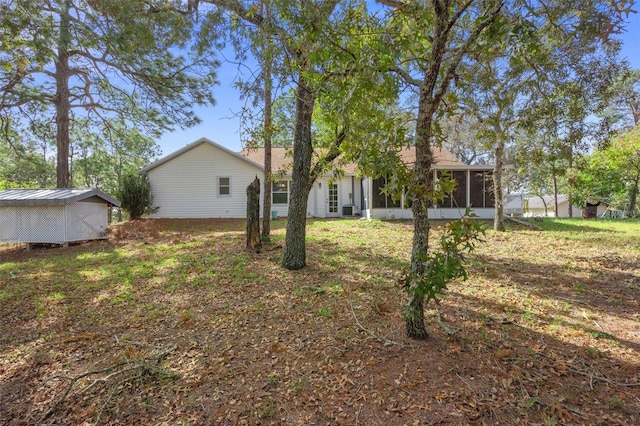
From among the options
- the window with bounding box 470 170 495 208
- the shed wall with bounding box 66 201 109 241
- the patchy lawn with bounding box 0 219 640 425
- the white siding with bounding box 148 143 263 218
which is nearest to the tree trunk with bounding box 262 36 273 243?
the patchy lawn with bounding box 0 219 640 425

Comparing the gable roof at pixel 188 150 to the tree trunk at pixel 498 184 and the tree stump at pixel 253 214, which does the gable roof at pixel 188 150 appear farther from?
the tree trunk at pixel 498 184

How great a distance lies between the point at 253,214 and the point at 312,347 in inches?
172

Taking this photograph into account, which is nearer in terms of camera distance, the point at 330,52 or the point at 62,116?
the point at 330,52

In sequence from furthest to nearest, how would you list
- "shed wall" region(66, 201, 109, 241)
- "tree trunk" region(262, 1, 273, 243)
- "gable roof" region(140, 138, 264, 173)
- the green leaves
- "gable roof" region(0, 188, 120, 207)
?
"gable roof" region(140, 138, 264, 173) → "shed wall" region(66, 201, 109, 241) → "gable roof" region(0, 188, 120, 207) → "tree trunk" region(262, 1, 273, 243) → the green leaves

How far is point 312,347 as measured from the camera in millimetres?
3375

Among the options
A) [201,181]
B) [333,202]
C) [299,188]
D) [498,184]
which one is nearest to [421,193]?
[299,188]

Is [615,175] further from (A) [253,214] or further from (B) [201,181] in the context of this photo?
(B) [201,181]

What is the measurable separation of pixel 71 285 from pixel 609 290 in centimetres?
917

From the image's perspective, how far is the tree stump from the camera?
23.2ft

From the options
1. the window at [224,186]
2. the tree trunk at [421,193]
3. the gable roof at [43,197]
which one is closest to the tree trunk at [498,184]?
the tree trunk at [421,193]

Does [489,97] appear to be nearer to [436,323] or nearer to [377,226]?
[436,323]

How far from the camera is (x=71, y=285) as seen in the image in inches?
221

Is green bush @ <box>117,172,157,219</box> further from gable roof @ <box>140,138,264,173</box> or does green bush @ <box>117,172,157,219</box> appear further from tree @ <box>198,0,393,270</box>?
tree @ <box>198,0,393,270</box>

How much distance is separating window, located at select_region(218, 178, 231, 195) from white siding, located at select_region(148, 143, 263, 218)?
0.54ft
